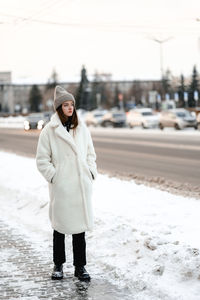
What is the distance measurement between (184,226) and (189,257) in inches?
57.4

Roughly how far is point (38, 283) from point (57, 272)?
0.72 ft

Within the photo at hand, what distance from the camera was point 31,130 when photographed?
52.2m

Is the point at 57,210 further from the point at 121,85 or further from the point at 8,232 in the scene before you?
the point at 121,85

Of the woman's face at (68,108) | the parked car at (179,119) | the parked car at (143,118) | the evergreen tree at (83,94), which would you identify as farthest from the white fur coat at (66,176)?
the evergreen tree at (83,94)

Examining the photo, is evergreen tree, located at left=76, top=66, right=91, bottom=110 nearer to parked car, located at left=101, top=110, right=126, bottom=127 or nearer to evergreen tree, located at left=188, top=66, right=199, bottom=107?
evergreen tree, located at left=188, top=66, right=199, bottom=107

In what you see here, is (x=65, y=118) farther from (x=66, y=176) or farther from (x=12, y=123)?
(x=12, y=123)

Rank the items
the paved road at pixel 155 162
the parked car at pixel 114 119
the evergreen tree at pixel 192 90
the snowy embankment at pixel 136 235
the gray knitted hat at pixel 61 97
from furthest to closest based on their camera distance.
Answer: the evergreen tree at pixel 192 90
the parked car at pixel 114 119
the paved road at pixel 155 162
the gray knitted hat at pixel 61 97
the snowy embankment at pixel 136 235

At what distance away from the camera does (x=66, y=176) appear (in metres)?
5.46

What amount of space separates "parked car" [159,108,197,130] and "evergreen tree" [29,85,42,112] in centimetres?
12568

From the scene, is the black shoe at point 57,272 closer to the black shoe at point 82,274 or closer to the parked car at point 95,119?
the black shoe at point 82,274

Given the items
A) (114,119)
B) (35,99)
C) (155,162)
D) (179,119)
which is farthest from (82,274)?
(35,99)

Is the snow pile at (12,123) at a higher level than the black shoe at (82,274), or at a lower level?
lower

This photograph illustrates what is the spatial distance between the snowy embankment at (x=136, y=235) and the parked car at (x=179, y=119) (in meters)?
28.6

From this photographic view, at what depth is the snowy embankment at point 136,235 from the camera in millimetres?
5262
